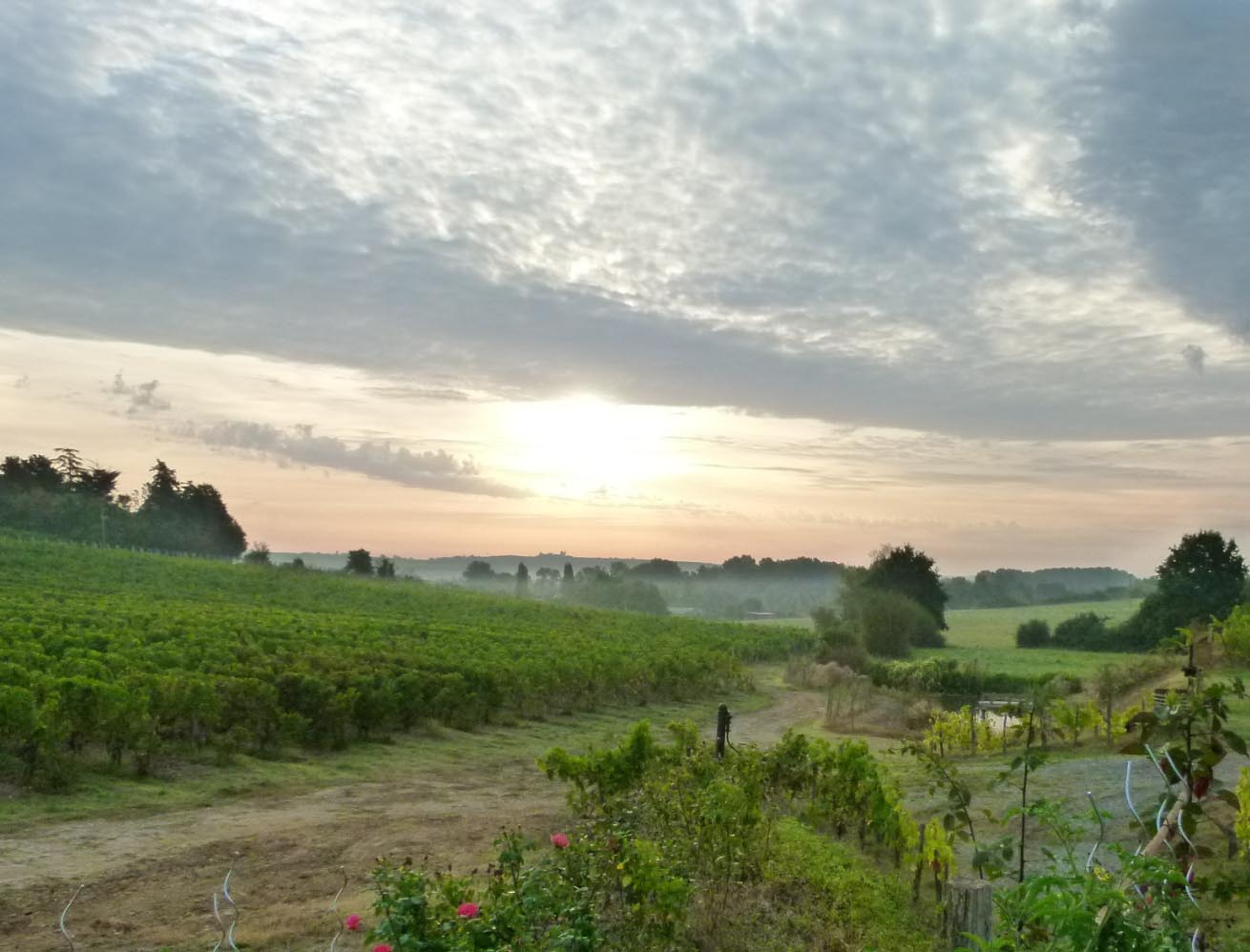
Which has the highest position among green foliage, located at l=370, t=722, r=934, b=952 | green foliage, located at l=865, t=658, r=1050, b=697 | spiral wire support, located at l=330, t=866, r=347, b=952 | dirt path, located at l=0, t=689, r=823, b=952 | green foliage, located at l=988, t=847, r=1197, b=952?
green foliage, located at l=988, t=847, r=1197, b=952

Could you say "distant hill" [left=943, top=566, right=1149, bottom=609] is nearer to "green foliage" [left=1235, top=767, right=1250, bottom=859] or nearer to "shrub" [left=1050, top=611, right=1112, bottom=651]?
"shrub" [left=1050, top=611, right=1112, bottom=651]

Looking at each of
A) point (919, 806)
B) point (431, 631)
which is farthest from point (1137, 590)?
point (919, 806)

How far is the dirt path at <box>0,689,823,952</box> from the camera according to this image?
6.75 meters

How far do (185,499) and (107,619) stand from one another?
70579mm

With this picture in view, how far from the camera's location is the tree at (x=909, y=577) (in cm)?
5544

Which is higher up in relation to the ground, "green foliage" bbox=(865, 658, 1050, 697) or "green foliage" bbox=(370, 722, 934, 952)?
"green foliage" bbox=(370, 722, 934, 952)

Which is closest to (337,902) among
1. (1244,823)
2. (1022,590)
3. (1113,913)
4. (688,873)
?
(688,873)

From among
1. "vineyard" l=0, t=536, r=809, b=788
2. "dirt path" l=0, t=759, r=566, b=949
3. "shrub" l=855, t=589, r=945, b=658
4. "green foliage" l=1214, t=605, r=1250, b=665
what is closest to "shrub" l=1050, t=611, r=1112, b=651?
"shrub" l=855, t=589, r=945, b=658

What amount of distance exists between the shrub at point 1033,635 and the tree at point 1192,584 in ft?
17.8

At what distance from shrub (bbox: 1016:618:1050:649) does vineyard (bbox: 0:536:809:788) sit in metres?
21.6

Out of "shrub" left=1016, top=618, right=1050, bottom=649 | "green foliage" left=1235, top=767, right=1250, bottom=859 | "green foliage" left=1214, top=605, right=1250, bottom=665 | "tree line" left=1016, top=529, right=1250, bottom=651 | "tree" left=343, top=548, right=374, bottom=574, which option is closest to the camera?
"green foliage" left=1235, top=767, right=1250, bottom=859

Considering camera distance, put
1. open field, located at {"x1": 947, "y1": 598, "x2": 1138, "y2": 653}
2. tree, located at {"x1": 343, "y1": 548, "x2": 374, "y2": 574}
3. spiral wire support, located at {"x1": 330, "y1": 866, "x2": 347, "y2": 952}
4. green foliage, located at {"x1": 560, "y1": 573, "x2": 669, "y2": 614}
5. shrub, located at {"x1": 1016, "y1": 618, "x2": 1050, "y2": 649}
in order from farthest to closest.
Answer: green foliage, located at {"x1": 560, "y1": 573, "x2": 669, "y2": 614} → tree, located at {"x1": 343, "y1": 548, "x2": 374, "y2": 574} → open field, located at {"x1": 947, "y1": 598, "x2": 1138, "y2": 653} → shrub, located at {"x1": 1016, "y1": 618, "x2": 1050, "y2": 649} → spiral wire support, located at {"x1": 330, "y1": 866, "x2": 347, "y2": 952}

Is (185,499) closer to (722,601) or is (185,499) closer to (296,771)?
(722,601)

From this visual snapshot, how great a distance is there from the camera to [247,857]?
344 inches
